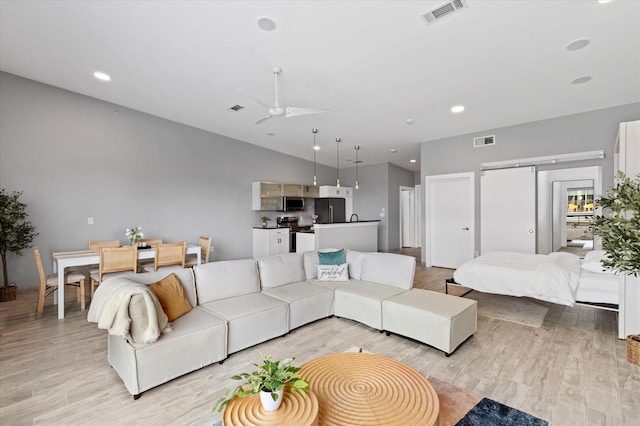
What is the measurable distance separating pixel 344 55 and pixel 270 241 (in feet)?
15.8

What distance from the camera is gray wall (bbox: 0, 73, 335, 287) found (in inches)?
184

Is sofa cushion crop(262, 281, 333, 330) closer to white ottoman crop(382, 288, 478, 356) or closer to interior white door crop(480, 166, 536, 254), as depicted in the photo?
white ottoman crop(382, 288, 478, 356)

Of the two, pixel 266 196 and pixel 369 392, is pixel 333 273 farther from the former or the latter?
pixel 266 196

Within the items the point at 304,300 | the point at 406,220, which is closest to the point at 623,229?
the point at 304,300

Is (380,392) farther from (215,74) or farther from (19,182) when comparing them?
(19,182)

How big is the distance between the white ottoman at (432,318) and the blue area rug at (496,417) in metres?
0.68

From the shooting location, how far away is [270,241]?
7.16m

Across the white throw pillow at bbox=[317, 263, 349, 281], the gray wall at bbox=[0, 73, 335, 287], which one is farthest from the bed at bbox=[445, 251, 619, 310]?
the gray wall at bbox=[0, 73, 335, 287]

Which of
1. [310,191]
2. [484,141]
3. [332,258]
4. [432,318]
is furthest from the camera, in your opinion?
[310,191]

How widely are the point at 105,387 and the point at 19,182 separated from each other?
14.5ft

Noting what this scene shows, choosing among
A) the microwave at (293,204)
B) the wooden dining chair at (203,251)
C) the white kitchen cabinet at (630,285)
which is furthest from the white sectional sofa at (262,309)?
the microwave at (293,204)

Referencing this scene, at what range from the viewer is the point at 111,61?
3.96 metres

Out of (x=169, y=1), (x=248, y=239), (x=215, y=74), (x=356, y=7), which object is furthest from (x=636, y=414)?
(x=248, y=239)

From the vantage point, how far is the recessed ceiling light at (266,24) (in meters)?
2.84
